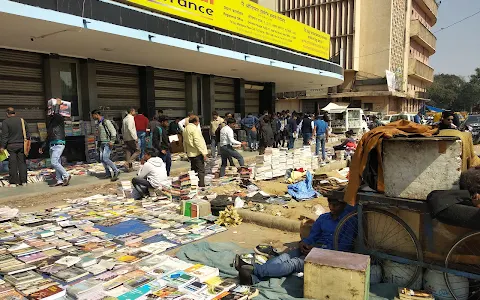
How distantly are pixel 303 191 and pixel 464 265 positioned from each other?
15.9ft

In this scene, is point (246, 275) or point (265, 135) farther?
point (265, 135)

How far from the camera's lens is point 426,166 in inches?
134

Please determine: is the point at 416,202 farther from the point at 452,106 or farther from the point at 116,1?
the point at 452,106

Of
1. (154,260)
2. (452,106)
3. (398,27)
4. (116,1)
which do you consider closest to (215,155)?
(116,1)

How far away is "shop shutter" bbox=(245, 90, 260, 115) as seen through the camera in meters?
21.0

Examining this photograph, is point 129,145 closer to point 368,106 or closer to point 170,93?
point 170,93

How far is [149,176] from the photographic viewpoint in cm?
740

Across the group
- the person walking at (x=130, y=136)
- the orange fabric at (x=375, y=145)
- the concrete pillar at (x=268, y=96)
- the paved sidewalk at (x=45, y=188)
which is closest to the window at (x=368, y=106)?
the concrete pillar at (x=268, y=96)

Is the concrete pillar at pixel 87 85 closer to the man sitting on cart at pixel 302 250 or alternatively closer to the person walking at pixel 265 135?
the person walking at pixel 265 135

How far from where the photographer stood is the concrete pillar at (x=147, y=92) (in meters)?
13.8

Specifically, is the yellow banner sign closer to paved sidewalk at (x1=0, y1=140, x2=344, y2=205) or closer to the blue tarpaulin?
paved sidewalk at (x1=0, y1=140, x2=344, y2=205)

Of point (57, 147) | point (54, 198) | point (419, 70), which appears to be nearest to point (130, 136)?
point (57, 147)

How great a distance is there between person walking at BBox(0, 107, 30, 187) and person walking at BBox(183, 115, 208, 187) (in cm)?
374

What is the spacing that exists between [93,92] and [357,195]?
1066cm
